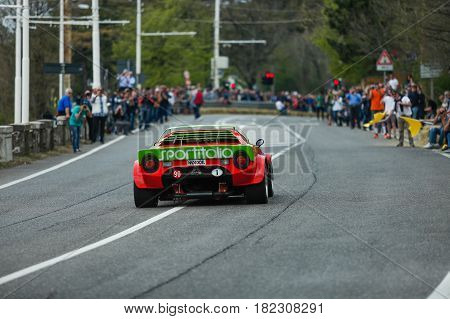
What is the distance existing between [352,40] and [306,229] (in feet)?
161

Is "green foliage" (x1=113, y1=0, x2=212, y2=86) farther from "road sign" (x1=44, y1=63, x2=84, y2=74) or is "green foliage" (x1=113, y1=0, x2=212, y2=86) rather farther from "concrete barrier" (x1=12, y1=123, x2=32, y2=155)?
"concrete barrier" (x1=12, y1=123, x2=32, y2=155)

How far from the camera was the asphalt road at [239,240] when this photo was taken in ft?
32.8

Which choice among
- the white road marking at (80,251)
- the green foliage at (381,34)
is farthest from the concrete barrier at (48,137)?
the white road marking at (80,251)

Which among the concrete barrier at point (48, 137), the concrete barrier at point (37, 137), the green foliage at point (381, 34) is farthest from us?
the green foliage at point (381, 34)

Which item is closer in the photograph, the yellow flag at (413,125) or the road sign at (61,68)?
the yellow flag at (413,125)

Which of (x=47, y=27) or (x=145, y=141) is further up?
(x=47, y=27)

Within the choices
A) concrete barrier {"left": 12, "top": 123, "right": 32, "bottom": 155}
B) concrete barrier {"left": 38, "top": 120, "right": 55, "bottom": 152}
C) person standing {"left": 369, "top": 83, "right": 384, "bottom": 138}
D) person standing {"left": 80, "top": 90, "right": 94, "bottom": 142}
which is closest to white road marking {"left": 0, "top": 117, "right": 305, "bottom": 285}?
concrete barrier {"left": 12, "top": 123, "right": 32, "bottom": 155}

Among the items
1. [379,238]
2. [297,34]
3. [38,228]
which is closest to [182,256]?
[379,238]

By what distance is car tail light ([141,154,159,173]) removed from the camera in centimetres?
1684

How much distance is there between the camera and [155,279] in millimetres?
10352

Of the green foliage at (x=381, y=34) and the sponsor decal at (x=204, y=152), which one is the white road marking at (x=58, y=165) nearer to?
the sponsor decal at (x=204, y=152)

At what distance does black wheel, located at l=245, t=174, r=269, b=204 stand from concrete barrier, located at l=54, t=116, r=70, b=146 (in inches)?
787

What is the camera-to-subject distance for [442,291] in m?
9.64

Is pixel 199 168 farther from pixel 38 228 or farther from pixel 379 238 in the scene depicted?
pixel 379 238
